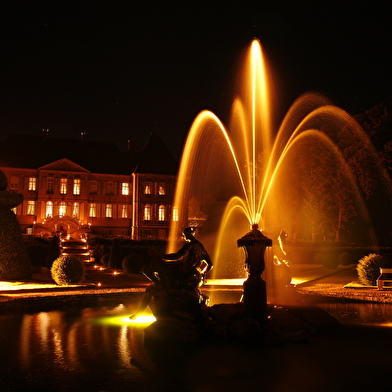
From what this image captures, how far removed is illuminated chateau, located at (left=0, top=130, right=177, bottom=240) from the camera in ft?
181

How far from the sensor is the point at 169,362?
762 cm

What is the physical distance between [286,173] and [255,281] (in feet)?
104

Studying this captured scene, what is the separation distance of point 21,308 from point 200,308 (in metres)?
5.93

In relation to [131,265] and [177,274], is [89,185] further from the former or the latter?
[177,274]

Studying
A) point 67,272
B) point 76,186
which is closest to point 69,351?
point 67,272

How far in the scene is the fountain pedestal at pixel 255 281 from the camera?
997cm

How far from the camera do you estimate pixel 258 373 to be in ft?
22.9

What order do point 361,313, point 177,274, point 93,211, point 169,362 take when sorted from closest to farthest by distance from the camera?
1. point 169,362
2. point 177,274
3. point 361,313
4. point 93,211

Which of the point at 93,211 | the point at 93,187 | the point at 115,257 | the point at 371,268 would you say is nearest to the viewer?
the point at 371,268

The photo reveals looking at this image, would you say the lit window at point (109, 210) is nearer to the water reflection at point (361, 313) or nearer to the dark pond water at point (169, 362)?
the water reflection at point (361, 313)

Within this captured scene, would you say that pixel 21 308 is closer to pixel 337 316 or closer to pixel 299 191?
pixel 337 316

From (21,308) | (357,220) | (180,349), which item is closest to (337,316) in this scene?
(180,349)

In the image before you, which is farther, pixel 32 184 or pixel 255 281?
pixel 32 184

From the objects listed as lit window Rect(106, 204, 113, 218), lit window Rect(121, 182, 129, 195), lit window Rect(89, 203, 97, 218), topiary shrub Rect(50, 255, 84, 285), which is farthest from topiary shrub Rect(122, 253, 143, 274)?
lit window Rect(121, 182, 129, 195)
